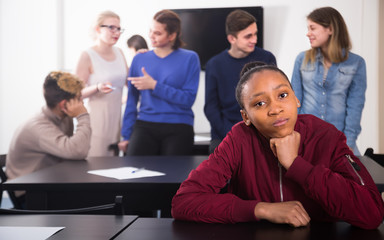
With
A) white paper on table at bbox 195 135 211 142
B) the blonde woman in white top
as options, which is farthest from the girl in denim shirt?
the blonde woman in white top

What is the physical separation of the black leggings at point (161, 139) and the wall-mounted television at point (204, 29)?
160 cm

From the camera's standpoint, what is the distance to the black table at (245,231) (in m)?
1.06

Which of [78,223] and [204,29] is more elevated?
[204,29]

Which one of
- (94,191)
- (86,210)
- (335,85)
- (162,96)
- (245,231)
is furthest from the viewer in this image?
(162,96)

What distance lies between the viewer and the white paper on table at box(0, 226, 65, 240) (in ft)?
3.64

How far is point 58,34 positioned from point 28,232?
144 inches

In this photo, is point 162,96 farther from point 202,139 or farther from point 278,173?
point 278,173

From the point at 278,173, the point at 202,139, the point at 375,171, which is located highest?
the point at 278,173

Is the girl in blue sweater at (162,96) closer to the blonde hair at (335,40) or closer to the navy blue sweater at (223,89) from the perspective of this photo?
the navy blue sweater at (223,89)

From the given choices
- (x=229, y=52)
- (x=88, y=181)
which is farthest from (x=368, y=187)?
(x=229, y=52)

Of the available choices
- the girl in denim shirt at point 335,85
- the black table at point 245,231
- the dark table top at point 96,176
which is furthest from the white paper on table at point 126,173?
the girl in denim shirt at point 335,85

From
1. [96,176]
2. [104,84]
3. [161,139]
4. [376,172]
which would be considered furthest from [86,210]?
[104,84]

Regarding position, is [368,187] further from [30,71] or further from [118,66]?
[30,71]

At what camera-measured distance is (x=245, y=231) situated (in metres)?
1.11
